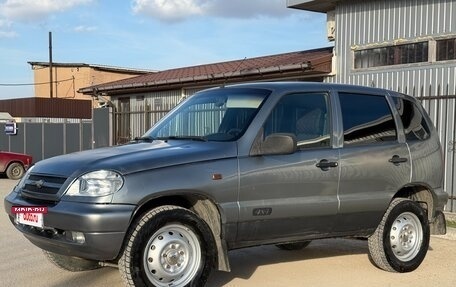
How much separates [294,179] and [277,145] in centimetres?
42

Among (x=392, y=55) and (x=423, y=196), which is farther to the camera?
(x=392, y=55)

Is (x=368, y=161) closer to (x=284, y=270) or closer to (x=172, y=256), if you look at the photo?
(x=284, y=270)

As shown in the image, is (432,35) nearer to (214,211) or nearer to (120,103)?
(214,211)

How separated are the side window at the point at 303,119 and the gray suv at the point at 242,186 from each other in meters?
0.01

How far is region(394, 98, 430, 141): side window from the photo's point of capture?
20.8 feet

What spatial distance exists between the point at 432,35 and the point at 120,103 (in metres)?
11.9

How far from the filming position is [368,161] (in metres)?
5.77

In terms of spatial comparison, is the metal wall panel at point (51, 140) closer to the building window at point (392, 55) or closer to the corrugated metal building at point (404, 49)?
the corrugated metal building at point (404, 49)

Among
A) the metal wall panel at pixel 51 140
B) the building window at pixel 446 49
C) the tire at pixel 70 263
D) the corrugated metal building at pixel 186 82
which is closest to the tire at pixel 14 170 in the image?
the corrugated metal building at pixel 186 82

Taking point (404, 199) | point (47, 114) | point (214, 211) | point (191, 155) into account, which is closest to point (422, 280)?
point (404, 199)

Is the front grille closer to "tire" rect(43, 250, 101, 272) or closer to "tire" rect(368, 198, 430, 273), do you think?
"tire" rect(43, 250, 101, 272)

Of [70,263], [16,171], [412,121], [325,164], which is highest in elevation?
[412,121]

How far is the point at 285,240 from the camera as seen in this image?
17.6 feet

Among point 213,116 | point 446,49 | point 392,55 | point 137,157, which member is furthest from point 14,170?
point 137,157
